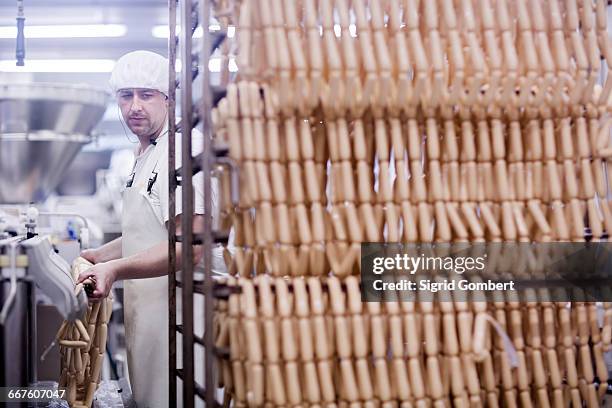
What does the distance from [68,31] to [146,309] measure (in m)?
4.34

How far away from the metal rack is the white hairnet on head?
0.47 meters

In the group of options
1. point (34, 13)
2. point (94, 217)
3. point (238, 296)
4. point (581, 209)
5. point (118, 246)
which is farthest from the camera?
point (94, 217)

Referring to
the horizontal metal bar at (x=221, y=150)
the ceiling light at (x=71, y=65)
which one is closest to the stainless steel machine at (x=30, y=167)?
the horizontal metal bar at (x=221, y=150)

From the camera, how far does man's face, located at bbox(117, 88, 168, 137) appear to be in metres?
2.64

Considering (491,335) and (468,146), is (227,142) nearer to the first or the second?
(468,146)

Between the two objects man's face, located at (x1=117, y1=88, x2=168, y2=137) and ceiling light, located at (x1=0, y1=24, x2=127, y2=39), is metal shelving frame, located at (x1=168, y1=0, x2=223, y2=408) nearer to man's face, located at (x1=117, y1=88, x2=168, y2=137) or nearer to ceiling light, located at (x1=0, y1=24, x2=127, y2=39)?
man's face, located at (x1=117, y1=88, x2=168, y2=137)

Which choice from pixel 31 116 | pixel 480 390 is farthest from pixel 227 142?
pixel 480 390

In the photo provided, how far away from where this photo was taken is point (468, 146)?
172 centimetres

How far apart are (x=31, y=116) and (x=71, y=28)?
16.1 feet

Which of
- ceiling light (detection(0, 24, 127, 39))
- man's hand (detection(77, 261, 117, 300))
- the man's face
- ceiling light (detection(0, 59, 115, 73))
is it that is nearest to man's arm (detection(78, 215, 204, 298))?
man's hand (detection(77, 261, 117, 300))

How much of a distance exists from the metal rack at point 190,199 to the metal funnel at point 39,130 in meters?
0.22

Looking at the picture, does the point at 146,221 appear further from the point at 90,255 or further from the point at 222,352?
the point at 222,352

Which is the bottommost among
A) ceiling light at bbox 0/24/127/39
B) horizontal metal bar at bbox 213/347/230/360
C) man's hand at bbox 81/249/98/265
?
horizontal metal bar at bbox 213/347/230/360

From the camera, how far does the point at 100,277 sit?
216 centimetres
